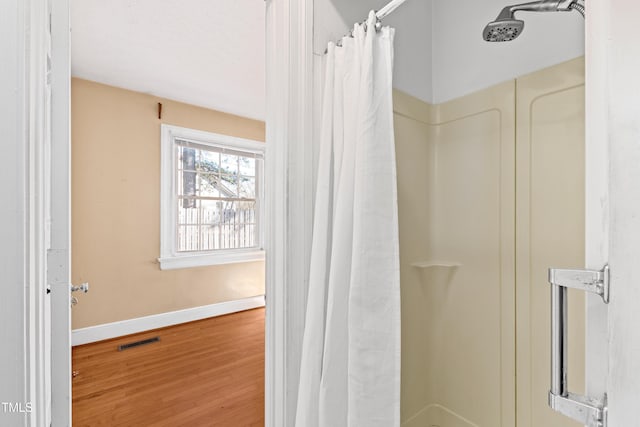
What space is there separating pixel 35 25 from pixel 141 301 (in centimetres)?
299

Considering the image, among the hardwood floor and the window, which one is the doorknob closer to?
the hardwood floor

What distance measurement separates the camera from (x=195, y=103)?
341 centimetres

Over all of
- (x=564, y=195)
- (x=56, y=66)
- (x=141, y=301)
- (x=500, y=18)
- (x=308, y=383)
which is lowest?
(x=141, y=301)

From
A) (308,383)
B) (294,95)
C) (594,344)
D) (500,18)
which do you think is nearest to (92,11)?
(294,95)

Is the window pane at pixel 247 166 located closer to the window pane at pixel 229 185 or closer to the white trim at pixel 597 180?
the window pane at pixel 229 185

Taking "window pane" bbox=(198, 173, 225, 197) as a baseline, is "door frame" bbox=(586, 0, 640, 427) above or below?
below

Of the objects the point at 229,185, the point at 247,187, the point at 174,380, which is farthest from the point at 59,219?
the point at 247,187

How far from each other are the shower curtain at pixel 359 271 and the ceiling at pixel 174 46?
123cm

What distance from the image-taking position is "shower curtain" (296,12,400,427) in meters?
1.01

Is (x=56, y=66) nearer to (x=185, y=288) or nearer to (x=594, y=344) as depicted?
(x=594, y=344)

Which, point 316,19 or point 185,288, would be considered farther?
point 185,288

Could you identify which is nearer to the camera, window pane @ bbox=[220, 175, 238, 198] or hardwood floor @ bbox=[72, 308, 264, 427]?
hardwood floor @ bbox=[72, 308, 264, 427]

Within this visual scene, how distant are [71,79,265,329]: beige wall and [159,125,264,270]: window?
0.11m

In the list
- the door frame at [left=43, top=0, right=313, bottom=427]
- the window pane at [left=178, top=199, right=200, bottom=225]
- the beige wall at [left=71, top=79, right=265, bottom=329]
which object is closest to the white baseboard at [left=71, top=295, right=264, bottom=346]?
the beige wall at [left=71, top=79, right=265, bottom=329]
